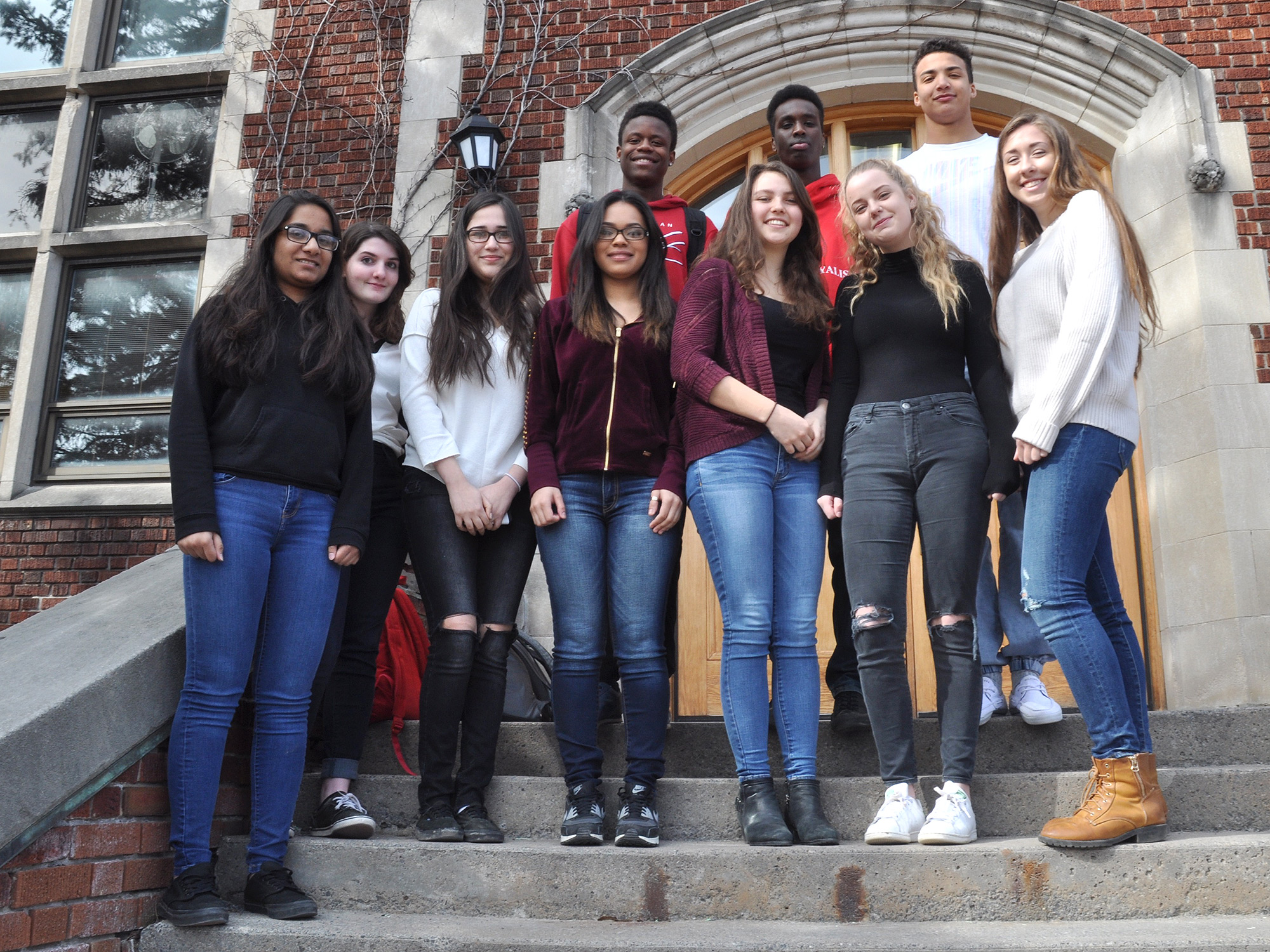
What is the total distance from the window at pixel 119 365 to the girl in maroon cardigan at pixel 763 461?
3.85 metres

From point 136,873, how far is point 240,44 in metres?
5.05

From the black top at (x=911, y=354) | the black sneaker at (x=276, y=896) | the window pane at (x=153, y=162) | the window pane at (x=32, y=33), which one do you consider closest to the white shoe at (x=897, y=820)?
the black top at (x=911, y=354)

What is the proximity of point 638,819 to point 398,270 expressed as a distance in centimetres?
187

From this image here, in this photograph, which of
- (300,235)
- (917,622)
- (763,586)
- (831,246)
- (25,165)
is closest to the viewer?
(763,586)

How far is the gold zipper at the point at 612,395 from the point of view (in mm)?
2785

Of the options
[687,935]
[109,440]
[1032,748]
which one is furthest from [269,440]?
[109,440]

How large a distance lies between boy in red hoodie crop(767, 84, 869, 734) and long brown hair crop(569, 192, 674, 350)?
1.53ft

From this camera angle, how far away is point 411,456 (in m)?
2.93

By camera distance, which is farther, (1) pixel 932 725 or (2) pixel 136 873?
(1) pixel 932 725

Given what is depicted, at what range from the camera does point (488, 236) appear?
3037 mm

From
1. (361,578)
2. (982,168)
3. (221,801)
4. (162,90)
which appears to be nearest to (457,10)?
(162,90)

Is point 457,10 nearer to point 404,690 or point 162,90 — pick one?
point 162,90

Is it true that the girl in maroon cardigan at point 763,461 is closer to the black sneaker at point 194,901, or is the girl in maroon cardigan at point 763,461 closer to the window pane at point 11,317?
the black sneaker at point 194,901

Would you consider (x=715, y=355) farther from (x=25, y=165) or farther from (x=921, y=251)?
(x=25, y=165)
